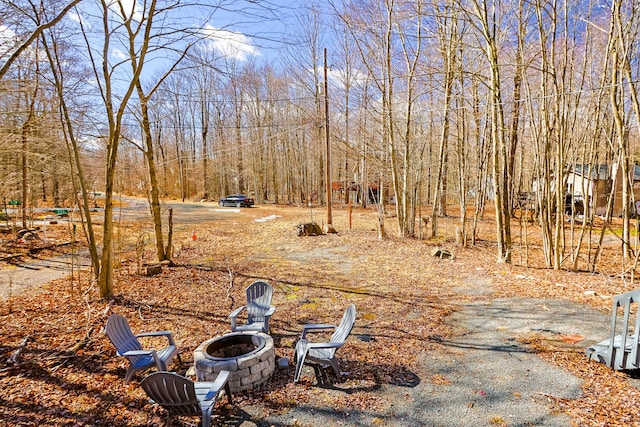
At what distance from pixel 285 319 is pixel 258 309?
61cm

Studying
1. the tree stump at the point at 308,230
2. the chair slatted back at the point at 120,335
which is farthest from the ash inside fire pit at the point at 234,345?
the tree stump at the point at 308,230

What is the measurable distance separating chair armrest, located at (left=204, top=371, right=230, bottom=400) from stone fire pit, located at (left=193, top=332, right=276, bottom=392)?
170 millimetres

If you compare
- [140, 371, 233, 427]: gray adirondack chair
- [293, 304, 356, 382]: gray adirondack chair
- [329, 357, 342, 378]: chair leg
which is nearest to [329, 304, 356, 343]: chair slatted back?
[293, 304, 356, 382]: gray adirondack chair

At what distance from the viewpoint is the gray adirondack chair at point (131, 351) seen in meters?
3.38

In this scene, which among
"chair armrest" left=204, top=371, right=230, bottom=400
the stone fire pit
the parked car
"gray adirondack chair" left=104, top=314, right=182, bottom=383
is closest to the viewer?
"chair armrest" left=204, top=371, right=230, bottom=400

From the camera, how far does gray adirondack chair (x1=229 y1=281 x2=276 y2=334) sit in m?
4.32

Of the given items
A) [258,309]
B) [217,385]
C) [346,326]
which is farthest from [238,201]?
[217,385]

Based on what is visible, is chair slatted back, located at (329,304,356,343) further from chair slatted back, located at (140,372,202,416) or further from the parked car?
the parked car

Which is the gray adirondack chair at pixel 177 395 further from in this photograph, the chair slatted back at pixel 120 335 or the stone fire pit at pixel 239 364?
the chair slatted back at pixel 120 335

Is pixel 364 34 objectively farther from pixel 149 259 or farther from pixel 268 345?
pixel 268 345

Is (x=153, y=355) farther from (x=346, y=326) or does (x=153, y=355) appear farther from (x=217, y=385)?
(x=346, y=326)

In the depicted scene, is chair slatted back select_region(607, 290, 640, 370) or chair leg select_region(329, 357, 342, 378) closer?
chair slatted back select_region(607, 290, 640, 370)

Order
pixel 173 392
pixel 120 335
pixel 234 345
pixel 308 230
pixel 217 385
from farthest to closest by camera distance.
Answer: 1. pixel 308 230
2. pixel 234 345
3. pixel 120 335
4. pixel 217 385
5. pixel 173 392

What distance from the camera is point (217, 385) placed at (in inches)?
114
